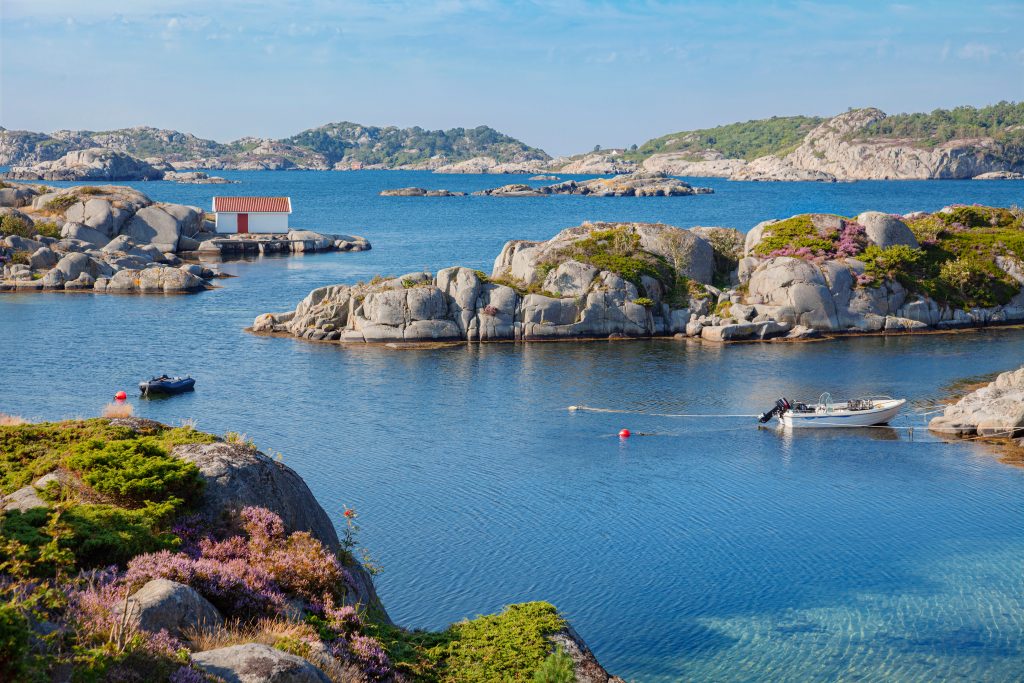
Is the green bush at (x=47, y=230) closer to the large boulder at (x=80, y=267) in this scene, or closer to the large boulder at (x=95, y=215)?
the large boulder at (x=95, y=215)

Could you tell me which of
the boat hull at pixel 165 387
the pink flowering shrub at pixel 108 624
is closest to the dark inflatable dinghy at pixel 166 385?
the boat hull at pixel 165 387

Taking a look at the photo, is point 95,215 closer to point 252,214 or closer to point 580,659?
point 252,214

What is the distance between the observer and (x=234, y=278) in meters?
107

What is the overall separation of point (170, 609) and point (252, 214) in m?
131

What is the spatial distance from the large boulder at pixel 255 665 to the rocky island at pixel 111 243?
8618cm

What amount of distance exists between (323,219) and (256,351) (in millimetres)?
127401

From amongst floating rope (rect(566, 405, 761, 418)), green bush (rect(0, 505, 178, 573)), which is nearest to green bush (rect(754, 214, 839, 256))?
floating rope (rect(566, 405, 761, 418))

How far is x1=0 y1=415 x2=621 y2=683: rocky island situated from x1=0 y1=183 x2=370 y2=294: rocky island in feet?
258

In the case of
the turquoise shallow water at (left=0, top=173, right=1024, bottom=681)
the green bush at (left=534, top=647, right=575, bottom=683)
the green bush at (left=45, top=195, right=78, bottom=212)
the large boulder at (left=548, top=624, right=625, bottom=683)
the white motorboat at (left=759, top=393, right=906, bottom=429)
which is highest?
the green bush at (left=45, top=195, right=78, bottom=212)

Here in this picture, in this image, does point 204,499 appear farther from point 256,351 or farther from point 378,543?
point 256,351

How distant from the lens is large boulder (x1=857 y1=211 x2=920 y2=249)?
3228 inches

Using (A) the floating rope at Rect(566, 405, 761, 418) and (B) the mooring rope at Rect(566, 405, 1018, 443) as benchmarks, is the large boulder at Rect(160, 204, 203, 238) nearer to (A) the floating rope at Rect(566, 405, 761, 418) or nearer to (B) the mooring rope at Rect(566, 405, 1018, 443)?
(A) the floating rope at Rect(566, 405, 761, 418)

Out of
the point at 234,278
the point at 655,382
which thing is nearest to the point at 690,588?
the point at 655,382

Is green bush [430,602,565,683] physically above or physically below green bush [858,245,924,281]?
below
